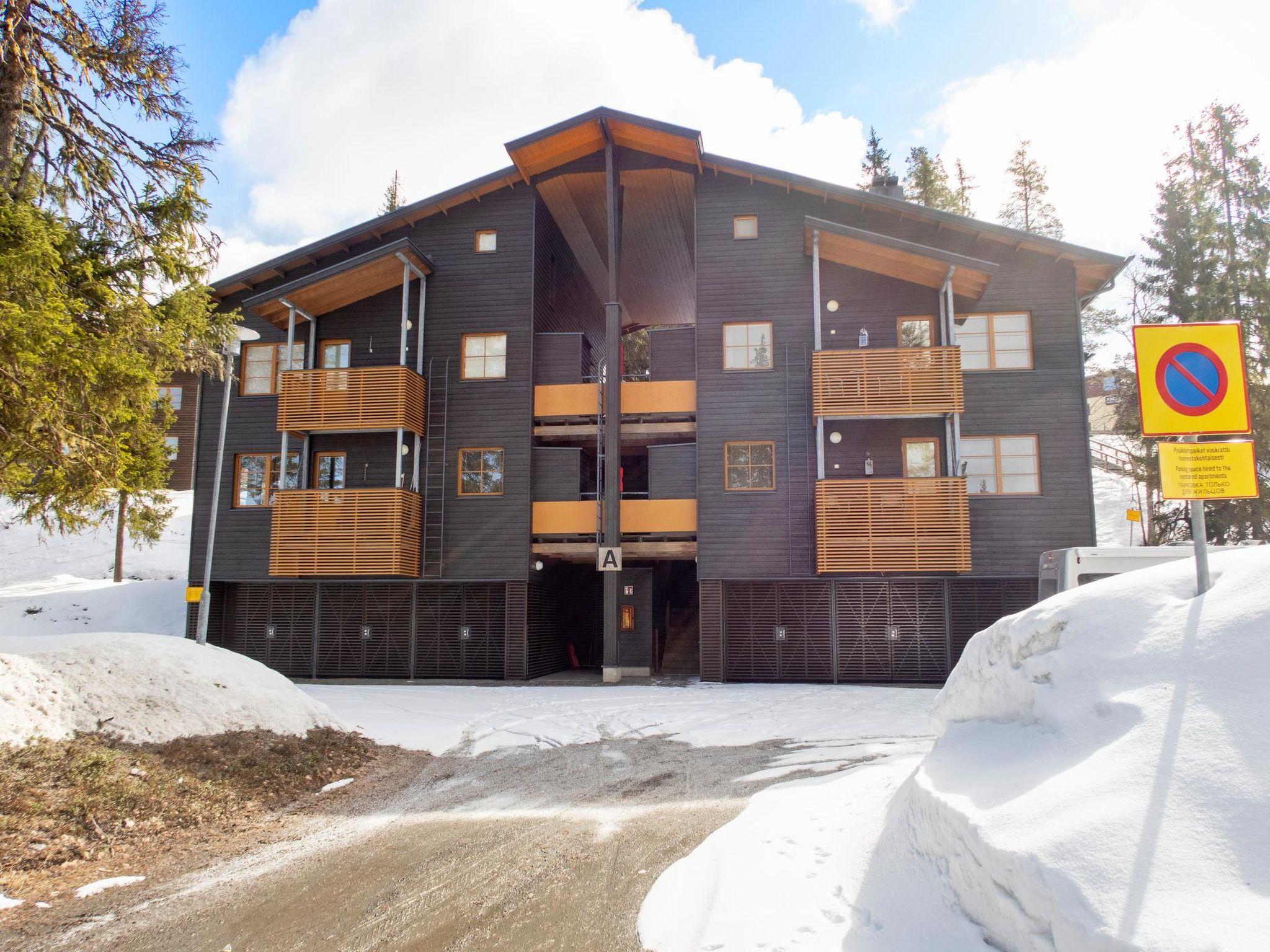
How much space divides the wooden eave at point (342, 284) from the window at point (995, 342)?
45.7 feet

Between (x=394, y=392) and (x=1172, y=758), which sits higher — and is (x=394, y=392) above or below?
above

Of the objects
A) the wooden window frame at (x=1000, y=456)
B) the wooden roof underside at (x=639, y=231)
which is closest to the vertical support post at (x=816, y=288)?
the wooden roof underside at (x=639, y=231)

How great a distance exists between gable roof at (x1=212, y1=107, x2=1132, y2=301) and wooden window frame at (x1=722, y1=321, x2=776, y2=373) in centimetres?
377

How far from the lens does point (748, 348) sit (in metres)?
20.6

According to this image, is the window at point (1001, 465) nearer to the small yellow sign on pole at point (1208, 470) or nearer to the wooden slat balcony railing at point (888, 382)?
the wooden slat balcony railing at point (888, 382)

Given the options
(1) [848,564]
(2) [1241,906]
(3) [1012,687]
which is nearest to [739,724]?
(1) [848,564]

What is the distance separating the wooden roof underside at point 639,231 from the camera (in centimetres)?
2211

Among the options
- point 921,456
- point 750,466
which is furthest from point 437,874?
point 921,456

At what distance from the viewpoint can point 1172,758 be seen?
371cm

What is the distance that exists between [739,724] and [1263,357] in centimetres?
2528

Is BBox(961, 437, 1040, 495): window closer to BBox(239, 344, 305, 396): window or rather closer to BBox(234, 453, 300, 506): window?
BBox(234, 453, 300, 506): window

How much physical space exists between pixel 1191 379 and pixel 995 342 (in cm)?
1650

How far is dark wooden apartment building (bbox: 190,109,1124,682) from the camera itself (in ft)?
63.4

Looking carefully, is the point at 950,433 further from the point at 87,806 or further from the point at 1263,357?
the point at 87,806
